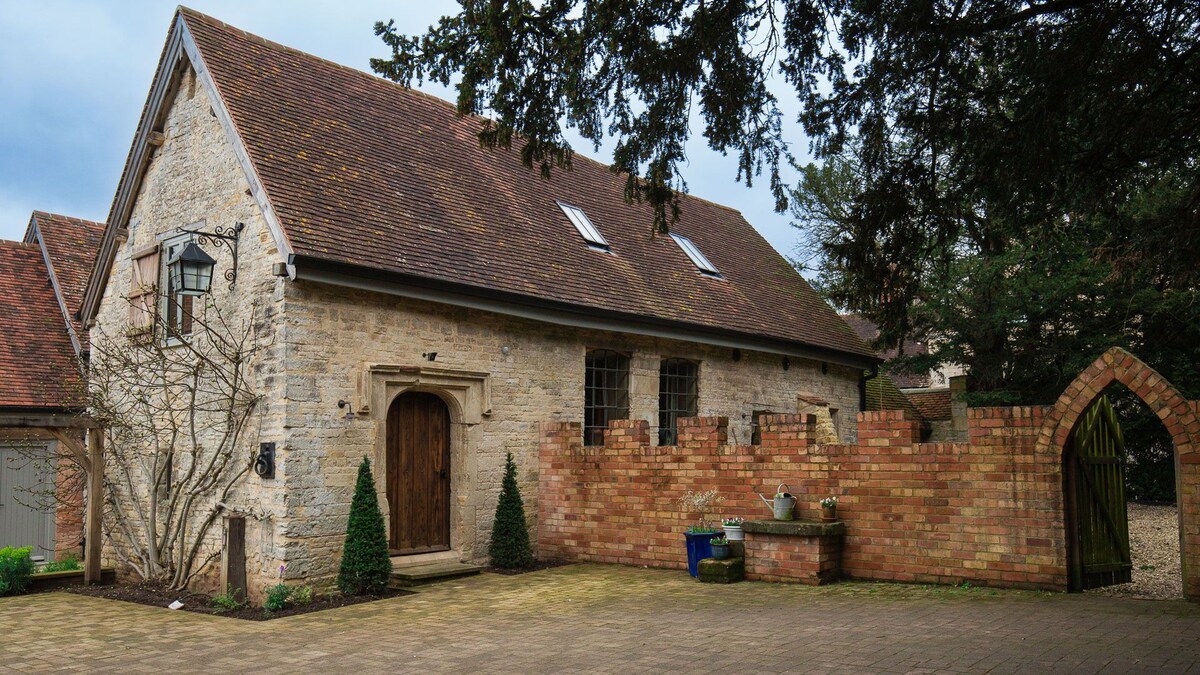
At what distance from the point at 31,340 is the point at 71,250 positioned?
107 inches

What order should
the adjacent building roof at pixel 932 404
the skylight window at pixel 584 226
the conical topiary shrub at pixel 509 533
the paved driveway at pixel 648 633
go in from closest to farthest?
the paved driveway at pixel 648 633, the conical topiary shrub at pixel 509 533, the skylight window at pixel 584 226, the adjacent building roof at pixel 932 404

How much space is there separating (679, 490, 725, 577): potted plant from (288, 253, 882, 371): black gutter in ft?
9.89

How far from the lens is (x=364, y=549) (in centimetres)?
1055

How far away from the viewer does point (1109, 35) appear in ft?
24.0

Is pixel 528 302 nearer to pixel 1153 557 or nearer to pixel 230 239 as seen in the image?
pixel 230 239

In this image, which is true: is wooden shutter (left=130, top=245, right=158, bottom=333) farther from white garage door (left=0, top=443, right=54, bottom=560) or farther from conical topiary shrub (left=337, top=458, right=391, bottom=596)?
conical topiary shrub (left=337, top=458, right=391, bottom=596)

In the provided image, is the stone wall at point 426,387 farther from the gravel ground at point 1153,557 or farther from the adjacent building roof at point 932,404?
the adjacent building roof at point 932,404

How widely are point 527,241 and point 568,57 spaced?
7.80m

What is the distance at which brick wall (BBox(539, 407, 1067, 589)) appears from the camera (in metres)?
9.41

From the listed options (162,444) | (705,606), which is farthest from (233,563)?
(705,606)

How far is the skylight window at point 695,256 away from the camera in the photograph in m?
18.2

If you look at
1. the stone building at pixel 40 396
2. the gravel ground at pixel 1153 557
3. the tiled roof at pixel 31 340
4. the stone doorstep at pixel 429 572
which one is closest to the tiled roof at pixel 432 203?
the stone doorstep at pixel 429 572

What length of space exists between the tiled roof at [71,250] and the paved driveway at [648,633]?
7241 millimetres

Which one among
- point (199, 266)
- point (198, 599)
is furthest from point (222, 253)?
point (198, 599)
